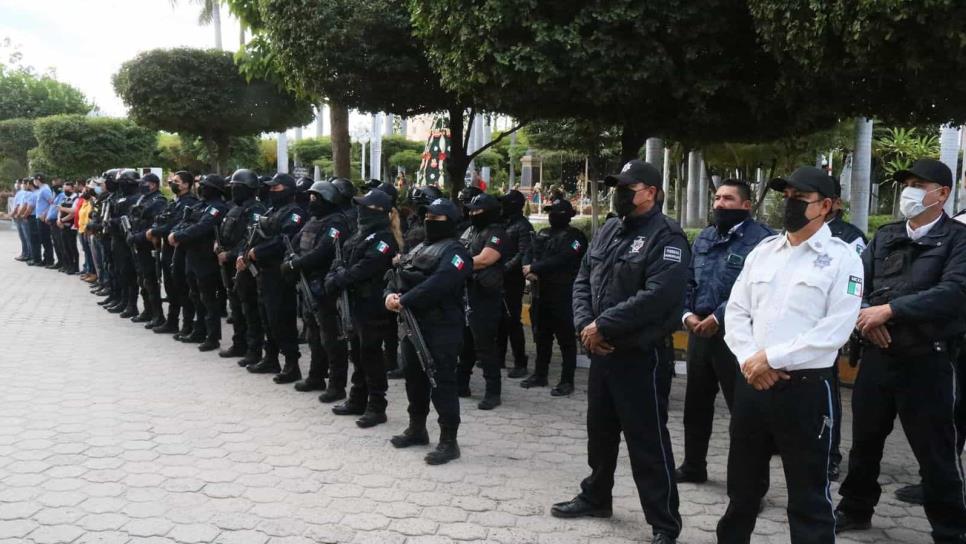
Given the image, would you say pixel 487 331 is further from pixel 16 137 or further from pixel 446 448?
pixel 16 137

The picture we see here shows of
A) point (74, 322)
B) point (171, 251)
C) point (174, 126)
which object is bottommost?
point (74, 322)

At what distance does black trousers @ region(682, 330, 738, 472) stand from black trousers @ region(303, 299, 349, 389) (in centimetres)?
293

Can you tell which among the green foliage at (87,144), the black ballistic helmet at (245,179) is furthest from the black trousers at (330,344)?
the green foliage at (87,144)

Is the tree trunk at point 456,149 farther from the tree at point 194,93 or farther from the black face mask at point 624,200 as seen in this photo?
the black face mask at point 624,200

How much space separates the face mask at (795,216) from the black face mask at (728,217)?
1.31 metres

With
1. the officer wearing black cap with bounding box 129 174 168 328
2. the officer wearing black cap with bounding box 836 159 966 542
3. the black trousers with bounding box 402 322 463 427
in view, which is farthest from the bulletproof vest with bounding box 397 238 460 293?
the officer wearing black cap with bounding box 129 174 168 328

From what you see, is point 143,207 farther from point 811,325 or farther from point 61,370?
point 811,325

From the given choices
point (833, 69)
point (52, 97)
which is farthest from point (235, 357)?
point (52, 97)

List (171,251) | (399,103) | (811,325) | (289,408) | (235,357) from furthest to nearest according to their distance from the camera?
1. (399,103)
2. (171,251)
3. (235,357)
4. (289,408)
5. (811,325)

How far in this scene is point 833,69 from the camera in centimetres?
583

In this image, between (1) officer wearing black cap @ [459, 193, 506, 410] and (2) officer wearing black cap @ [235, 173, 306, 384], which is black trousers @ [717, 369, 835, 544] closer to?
(1) officer wearing black cap @ [459, 193, 506, 410]

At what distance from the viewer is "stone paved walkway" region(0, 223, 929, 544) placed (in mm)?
4266

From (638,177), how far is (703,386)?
159 centimetres

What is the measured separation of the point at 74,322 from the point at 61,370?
3.04 m
